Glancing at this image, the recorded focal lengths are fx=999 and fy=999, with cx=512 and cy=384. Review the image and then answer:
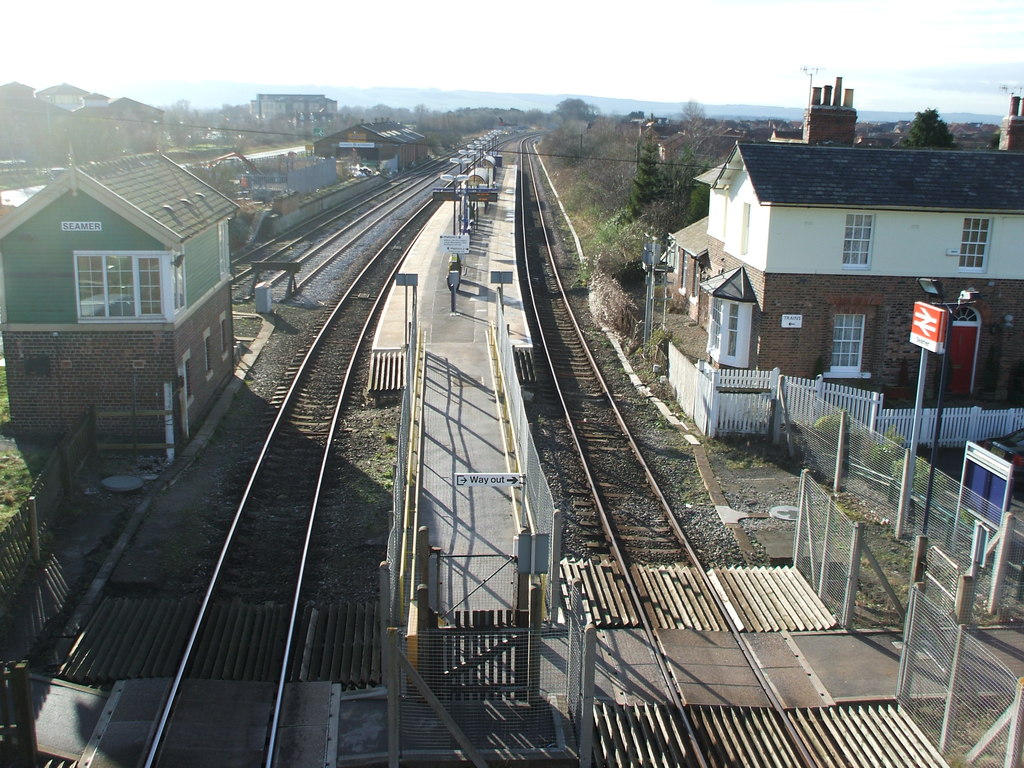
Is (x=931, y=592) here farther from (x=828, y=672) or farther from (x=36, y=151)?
(x=36, y=151)

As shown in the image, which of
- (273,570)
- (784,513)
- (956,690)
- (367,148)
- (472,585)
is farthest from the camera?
(367,148)

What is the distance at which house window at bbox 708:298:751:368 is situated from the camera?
2158 cm

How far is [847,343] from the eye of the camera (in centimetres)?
2142

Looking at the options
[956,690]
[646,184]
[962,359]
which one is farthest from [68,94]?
[956,690]

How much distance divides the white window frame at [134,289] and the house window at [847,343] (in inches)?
530

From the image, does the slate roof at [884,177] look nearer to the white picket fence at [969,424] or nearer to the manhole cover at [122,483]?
the white picket fence at [969,424]

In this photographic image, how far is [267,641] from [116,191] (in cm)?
966

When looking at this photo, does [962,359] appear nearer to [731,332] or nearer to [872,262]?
[872,262]

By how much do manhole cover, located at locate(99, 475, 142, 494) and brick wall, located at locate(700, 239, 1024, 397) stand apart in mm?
12551

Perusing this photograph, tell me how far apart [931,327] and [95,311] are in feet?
43.7

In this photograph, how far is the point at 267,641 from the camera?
1068cm

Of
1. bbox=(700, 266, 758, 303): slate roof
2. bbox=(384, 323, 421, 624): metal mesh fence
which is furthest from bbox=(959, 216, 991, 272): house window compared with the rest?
bbox=(384, 323, 421, 624): metal mesh fence

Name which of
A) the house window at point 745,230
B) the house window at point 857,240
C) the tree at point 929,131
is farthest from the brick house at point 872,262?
the tree at point 929,131

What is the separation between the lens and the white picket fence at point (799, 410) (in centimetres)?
1762
